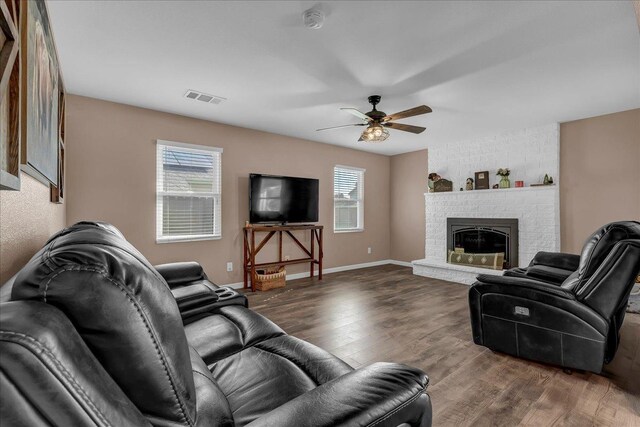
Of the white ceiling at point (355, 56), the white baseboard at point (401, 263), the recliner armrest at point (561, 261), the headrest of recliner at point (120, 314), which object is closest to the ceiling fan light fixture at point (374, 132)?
the white ceiling at point (355, 56)

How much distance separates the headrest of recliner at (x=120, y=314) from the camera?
57cm

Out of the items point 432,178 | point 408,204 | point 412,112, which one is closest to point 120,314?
point 412,112

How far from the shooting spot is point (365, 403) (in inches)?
31.9

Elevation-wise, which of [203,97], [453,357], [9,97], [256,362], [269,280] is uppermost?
[203,97]

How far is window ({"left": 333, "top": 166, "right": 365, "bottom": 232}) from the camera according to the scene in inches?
245

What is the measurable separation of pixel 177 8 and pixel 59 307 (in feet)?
7.23

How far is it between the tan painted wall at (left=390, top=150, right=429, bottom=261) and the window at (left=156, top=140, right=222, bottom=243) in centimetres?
398

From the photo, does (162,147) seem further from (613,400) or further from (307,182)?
(613,400)

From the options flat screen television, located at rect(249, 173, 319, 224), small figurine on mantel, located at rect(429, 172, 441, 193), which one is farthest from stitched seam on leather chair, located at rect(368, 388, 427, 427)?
small figurine on mantel, located at rect(429, 172, 441, 193)

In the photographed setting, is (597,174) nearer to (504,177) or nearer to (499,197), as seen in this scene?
(504,177)

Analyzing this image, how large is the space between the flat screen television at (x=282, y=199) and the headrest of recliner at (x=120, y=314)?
416 centimetres

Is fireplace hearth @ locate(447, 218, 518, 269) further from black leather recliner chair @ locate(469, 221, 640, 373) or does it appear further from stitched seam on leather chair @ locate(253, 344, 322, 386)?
stitched seam on leather chair @ locate(253, 344, 322, 386)

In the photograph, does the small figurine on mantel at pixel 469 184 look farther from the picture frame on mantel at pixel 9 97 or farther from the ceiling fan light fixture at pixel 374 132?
the picture frame on mantel at pixel 9 97

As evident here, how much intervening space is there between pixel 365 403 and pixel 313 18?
2.27 meters
